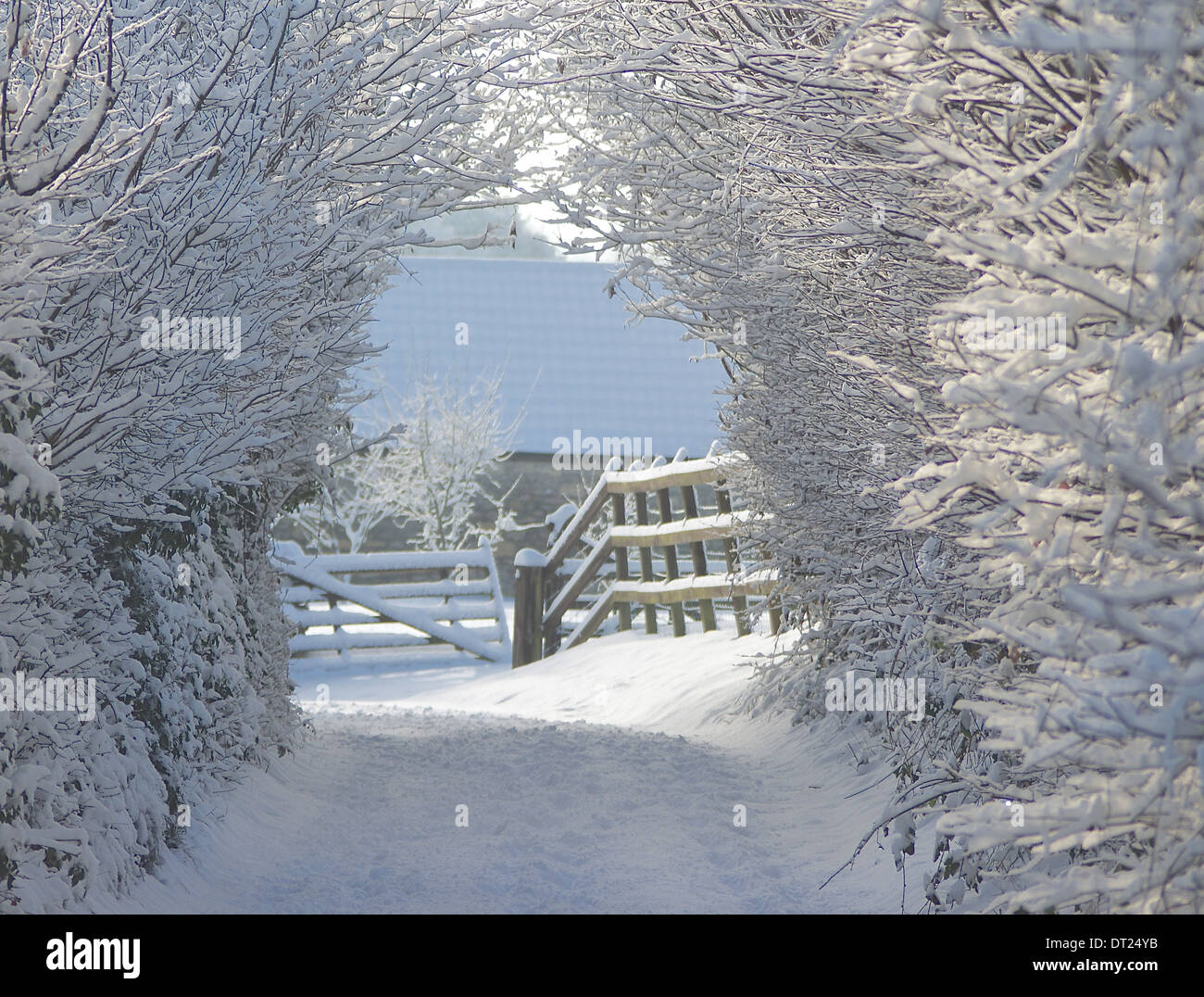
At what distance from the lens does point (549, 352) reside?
2566 centimetres

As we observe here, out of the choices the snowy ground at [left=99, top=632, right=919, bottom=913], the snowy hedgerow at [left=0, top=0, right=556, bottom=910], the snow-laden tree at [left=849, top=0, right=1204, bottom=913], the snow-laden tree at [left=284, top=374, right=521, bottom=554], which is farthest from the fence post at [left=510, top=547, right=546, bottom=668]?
the snow-laden tree at [left=849, top=0, right=1204, bottom=913]

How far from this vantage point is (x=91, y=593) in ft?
14.2

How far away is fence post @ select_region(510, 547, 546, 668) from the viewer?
46.1 feet

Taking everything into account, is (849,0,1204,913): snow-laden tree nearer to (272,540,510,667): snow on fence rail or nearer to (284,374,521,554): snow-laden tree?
(272,540,510,667): snow on fence rail

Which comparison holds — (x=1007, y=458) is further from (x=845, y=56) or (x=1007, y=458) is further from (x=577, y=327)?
(x=577, y=327)

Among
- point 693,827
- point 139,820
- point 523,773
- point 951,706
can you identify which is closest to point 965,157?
point 951,706

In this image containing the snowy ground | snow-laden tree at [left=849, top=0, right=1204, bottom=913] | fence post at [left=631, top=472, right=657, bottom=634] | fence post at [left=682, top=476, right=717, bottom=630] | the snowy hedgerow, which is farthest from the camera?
fence post at [left=631, top=472, right=657, bottom=634]

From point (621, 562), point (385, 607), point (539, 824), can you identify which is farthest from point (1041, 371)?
point (385, 607)

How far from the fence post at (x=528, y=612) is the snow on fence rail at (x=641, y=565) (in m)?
0.01

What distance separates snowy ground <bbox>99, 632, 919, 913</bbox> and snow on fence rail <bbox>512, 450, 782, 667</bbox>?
2.33 meters

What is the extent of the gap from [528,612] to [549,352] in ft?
40.1

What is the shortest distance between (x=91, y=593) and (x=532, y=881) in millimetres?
2016

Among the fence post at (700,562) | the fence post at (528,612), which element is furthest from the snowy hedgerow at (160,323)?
the fence post at (528,612)

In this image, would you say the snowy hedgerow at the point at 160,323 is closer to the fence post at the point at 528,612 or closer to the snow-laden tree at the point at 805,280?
the snow-laden tree at the point at 805,280
